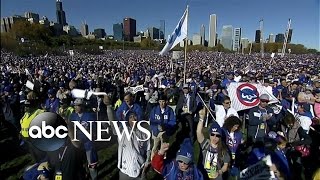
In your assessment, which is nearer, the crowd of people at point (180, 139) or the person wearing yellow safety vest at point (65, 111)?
the crowd of people at point (180, 139)

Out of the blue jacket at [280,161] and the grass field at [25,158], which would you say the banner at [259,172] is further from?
the grass field at [25,158]

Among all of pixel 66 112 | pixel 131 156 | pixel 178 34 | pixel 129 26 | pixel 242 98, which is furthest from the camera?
pixel 178 34

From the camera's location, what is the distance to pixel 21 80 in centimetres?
1005

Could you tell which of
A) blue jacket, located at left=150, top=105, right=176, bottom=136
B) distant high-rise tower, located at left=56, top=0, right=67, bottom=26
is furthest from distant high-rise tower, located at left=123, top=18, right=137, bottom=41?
blue jacket, located at left=150, top=105, right=176, bottom=136

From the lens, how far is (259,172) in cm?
348

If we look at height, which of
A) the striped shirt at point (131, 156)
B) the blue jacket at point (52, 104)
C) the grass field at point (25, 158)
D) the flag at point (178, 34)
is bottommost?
the grass field at point (25, 158)

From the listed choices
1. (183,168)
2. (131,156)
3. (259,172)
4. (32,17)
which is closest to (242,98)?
(259,172)

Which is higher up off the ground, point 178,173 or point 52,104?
point 52,104

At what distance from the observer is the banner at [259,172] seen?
11.4 ft

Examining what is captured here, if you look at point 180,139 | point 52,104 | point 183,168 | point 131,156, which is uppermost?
point 52,104

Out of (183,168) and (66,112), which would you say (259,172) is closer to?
(183,168)

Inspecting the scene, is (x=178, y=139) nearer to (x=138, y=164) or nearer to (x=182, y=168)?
(x=138, y=164)

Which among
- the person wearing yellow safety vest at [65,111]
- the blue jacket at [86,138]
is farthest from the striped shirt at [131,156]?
the person wearing yellow safety vest at [65,111]

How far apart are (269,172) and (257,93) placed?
3160 millimetres
